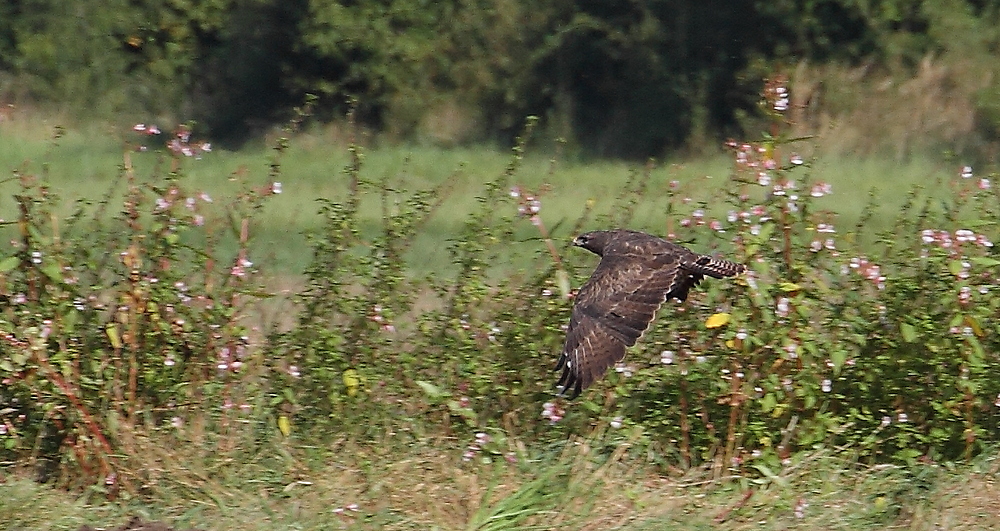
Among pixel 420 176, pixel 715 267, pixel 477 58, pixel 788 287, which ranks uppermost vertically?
pixel 715 267

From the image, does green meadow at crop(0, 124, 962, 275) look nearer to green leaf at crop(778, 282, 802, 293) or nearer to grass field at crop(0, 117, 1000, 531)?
grass field at crop(0, 117, 1000, 531)

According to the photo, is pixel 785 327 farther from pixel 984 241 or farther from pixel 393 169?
pixel 393 169

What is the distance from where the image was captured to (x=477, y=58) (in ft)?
84.0

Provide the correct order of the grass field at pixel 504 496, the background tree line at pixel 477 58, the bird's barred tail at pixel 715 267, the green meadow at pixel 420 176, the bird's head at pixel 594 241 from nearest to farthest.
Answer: the grass field at pixel 504 496, the bird's barred tail at pixel 715 267, the bird's head at pixel 594 241, the green meadow at pixel 420 176, the background tree line at pixel 477 58

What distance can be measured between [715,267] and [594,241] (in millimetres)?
807

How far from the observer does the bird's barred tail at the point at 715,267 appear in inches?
248

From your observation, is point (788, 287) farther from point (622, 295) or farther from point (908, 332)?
point (622, 295)

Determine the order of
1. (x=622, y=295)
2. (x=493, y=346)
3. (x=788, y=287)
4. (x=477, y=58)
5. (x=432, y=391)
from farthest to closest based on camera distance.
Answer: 1. (x=477, y=58)
2. (x=493, y=346)
3. (x=432, y=391)
4. (x=788, y=287)
5. (x=622, y=295)

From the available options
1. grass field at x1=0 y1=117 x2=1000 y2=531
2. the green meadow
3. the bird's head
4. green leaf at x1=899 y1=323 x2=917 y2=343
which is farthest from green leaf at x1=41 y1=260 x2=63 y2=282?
the green meadow

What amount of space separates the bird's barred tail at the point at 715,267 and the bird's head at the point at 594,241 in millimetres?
601

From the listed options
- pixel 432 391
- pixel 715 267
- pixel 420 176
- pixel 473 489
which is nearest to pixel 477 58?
pixel 420 176

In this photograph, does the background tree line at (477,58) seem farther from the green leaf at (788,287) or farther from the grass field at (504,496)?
the grass field at (504,496)

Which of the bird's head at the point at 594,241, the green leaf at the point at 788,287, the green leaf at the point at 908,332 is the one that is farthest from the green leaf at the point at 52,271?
the green leaf at the point at 908,332

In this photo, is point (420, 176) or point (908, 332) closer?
point (908, 332)
